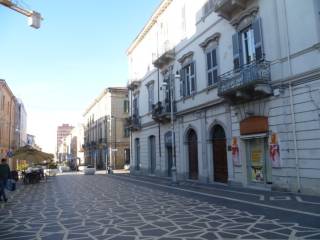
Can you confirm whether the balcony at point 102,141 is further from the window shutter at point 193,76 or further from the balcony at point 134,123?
the window shutter at point 193,76

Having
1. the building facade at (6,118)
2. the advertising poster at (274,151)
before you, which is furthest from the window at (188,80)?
the building facade at (6,118)

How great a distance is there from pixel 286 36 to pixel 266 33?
1.25 m

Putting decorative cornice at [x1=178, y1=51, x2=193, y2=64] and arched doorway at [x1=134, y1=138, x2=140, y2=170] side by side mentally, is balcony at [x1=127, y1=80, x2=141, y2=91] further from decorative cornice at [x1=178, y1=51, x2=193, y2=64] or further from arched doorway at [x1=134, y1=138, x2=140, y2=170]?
decorative cornice at [x1=178, y1=51, x2=193, y2=64]

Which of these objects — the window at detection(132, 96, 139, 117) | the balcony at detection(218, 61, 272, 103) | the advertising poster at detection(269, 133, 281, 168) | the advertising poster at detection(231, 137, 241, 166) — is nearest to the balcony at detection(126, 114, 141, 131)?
the window at detection(132, 96, 139, 117)

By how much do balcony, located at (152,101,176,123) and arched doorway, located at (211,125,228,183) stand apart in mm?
5314

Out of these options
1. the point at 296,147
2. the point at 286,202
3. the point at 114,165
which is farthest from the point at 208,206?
the point at 114,165

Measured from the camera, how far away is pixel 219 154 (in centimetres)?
1977

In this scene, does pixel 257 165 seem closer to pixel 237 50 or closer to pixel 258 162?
pixel 258 162

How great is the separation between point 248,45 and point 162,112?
10.6m

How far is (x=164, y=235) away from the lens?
24.7 feet

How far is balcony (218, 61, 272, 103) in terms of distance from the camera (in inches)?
590

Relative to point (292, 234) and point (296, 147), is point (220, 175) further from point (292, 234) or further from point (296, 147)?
point (292, 234)

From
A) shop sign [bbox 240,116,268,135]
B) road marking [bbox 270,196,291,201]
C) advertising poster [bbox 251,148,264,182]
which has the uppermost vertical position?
shop sign [bbox 240,116,268,135]

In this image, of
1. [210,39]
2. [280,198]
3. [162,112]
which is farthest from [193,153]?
[280,198]
